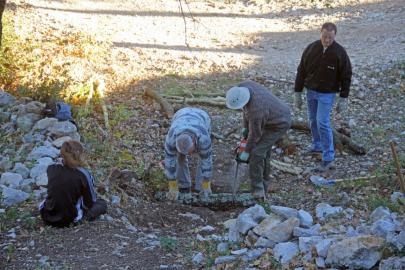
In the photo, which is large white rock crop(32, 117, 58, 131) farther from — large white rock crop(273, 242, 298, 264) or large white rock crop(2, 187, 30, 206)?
large white rock crop(273, 242, 298, 264)

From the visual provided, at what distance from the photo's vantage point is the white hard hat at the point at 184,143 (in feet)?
Answer: 19.9

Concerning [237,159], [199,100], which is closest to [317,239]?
[237,159]

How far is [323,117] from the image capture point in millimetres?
7305

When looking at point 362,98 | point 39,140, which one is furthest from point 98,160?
point 362,98

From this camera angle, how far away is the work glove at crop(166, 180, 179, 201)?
6.55m

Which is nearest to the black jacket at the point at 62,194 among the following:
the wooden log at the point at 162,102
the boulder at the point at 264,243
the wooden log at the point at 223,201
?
the wooden log at the point at 223,201

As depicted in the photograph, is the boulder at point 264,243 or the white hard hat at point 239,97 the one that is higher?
the white hard hat at point 239,97

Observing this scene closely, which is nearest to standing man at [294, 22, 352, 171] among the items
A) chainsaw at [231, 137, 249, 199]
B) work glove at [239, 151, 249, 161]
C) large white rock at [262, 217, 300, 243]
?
chainsaw at [231, 137, 249, 199]

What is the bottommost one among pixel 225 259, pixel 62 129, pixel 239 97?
pixel 225 259

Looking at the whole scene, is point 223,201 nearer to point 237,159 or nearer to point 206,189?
point 206,189

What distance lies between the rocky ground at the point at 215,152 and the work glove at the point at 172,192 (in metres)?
0.19

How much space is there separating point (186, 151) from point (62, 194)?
4.74 ft

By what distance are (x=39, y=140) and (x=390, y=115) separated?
5.29m

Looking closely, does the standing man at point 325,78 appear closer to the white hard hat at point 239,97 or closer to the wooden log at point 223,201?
the wooden log at point 223,201
